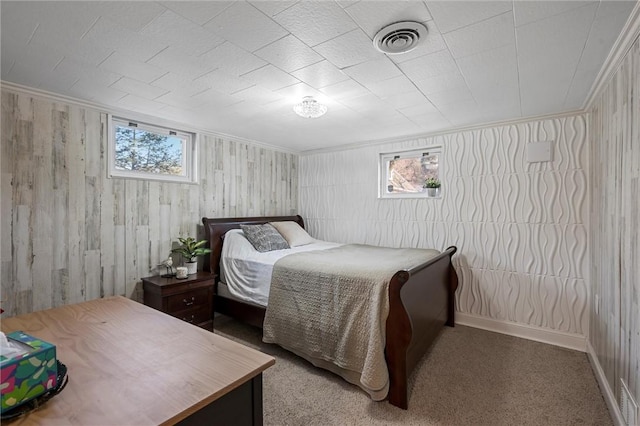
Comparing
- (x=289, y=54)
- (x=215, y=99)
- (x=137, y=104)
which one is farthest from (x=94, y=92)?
(x=289, y=54)

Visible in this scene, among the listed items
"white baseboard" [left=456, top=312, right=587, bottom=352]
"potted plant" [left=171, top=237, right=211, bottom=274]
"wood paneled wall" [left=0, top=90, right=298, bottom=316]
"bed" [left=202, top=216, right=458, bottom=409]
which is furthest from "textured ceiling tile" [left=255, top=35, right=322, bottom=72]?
"white baseboard" [left=456, top=312, right=587, bottom=352]

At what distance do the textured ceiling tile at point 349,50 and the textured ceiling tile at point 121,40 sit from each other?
93 centimetres

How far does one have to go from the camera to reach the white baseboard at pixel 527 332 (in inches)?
109

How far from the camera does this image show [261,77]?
6.96 ft

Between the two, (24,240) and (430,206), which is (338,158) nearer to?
(430,206)

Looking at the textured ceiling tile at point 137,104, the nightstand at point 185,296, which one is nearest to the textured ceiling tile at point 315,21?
the textured ceiling tile at point 137,104

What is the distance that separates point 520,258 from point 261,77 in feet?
9.77

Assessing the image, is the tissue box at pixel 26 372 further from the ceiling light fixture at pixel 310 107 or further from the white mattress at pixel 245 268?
the ceiling light fixture at pixel 310 107

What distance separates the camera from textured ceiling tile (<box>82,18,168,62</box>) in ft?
5.14

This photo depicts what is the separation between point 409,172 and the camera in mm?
3865

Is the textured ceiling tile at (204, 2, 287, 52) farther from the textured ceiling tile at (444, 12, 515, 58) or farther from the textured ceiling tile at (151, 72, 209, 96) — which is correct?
the textured ceiling tile at (444, 12, 515, 58)

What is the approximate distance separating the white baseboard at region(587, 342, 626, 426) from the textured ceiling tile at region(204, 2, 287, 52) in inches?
112

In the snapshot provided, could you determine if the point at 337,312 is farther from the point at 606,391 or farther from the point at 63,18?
the point at 63,18

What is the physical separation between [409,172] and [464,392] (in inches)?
98.9
